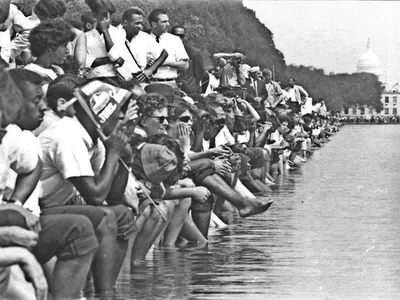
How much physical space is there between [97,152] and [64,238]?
1.35m

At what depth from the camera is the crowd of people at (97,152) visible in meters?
9.90

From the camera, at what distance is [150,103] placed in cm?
1403

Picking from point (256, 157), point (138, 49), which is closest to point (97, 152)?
point (138, 49)

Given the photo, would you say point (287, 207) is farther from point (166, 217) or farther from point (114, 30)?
point (166, 217)

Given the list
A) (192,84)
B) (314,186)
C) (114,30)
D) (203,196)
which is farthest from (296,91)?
(203,196)

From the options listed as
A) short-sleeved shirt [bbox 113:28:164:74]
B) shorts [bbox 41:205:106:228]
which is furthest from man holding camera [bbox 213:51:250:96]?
shorts [bbox 41:205:106:228]

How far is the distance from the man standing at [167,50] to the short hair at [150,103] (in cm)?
553

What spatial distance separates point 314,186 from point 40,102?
59.1 feet

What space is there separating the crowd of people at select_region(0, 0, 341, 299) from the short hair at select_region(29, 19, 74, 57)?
1cm

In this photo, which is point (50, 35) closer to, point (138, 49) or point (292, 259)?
point (292, 259)

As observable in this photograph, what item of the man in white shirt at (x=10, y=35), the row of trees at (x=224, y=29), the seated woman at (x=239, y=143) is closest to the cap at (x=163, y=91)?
the man in white shirt at (x=10, y=35)

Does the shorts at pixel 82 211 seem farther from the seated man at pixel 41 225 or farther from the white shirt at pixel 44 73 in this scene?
the white shirt at pixel 44 73

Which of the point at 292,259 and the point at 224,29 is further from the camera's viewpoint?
the point at 224,29

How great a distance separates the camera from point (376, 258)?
1448 cm
